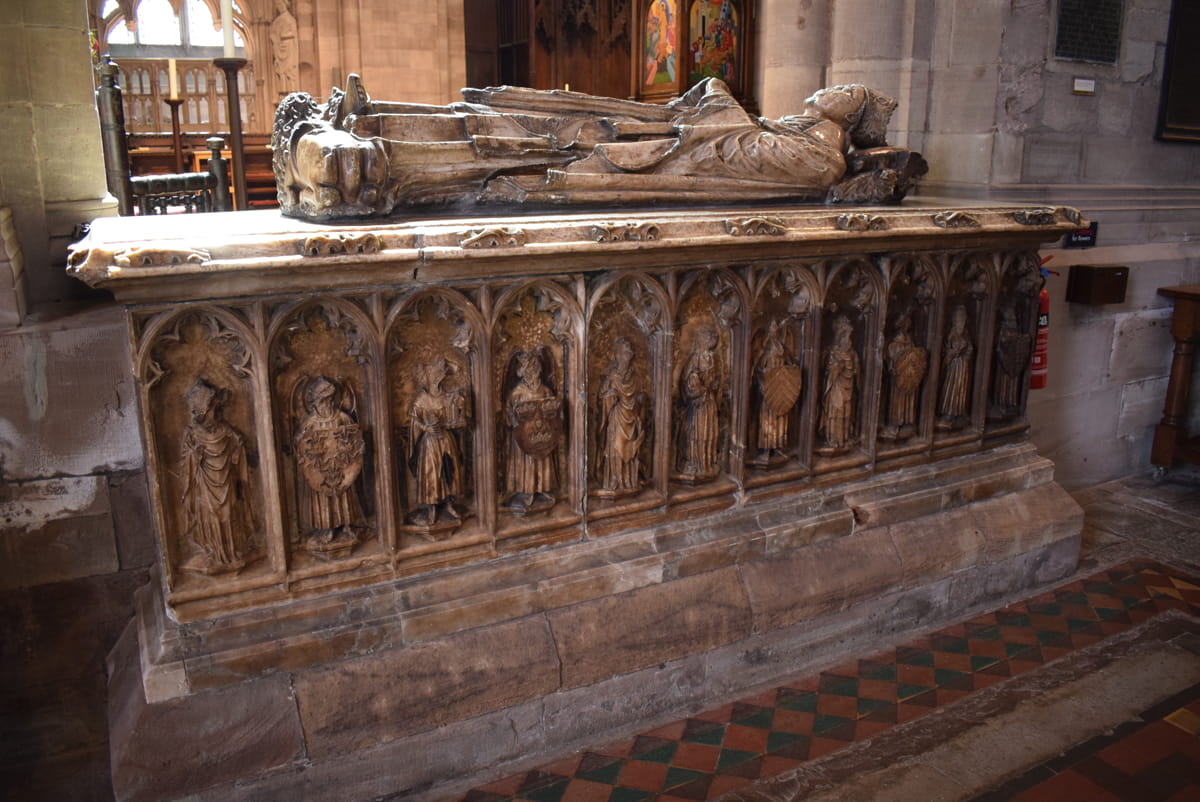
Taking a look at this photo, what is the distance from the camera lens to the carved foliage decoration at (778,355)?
3303 mm

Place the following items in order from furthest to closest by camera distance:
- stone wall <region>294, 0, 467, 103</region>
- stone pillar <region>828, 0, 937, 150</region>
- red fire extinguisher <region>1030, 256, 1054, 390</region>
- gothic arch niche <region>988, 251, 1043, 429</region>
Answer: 1. stone wall <region>294, 0, 467, 103</region>
2. stone pillar <region>828, 0, 937, 150</region>
3. red fire extinguisher <region>1030, 256, 1054, 390</region>
4. gothic arch niche <region>988, 251, 1043, 429</region>

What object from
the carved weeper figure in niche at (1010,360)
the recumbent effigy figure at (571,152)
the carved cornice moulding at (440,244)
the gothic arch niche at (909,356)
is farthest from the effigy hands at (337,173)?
the carved weeper figure in niche at (1010,360)

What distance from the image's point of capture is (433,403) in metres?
2.71

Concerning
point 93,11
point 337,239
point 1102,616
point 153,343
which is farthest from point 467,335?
point 93,11

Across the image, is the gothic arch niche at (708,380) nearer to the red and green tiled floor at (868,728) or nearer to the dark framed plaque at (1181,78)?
the red and green tiled floor at (868,728)

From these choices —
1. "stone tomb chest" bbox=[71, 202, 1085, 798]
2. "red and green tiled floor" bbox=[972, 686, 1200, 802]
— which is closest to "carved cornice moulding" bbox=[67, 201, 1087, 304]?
"stone tomb chest" bbox=[71, 202, 1085, 798]

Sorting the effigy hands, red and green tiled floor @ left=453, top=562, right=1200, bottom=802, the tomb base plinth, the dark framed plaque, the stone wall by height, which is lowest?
red and green tiled floor @ left=453, top=562, right=1200, bottom=802

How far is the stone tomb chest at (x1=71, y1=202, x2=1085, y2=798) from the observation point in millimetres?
2459

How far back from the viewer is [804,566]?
3389mm

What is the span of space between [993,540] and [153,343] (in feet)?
10.6

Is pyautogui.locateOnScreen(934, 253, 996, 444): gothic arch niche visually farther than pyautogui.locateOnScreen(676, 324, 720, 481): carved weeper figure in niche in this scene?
Yes

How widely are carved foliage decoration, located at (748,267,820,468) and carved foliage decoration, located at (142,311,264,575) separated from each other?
5.66 feet

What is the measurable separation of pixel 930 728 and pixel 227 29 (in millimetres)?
4569

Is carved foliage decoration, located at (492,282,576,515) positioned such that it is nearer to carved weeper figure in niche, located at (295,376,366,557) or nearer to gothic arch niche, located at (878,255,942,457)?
carved weeper figure in niche, located at (295,376,366,557)
